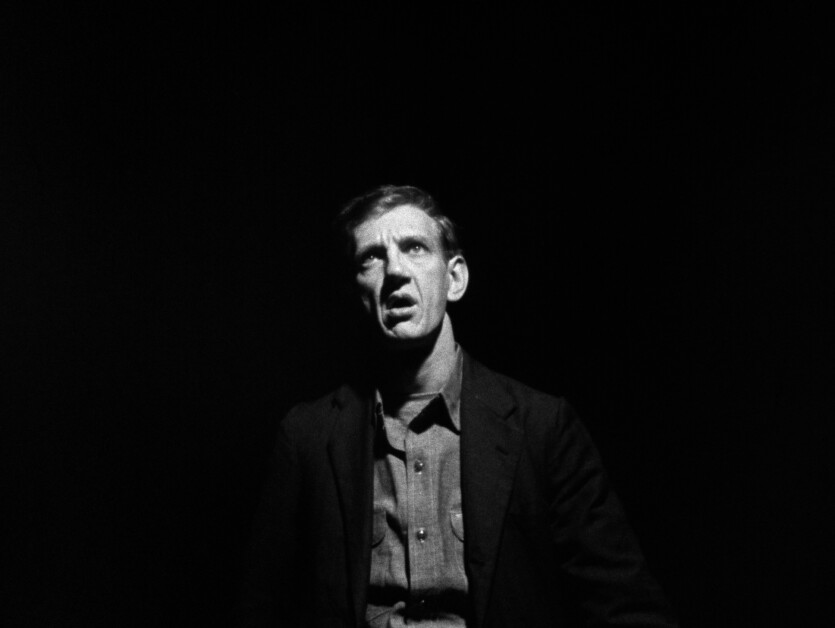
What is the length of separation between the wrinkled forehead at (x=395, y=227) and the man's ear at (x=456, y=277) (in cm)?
6

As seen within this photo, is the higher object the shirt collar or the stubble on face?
the stubble on face

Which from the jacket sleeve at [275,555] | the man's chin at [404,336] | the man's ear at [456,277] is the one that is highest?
the man's ear at [456,277]

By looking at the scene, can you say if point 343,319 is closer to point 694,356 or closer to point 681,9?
point 694,356

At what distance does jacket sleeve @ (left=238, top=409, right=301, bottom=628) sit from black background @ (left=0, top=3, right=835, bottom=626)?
34 cm

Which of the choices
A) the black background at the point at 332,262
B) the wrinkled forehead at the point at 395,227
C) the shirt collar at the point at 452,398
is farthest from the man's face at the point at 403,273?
the black background at the point at 332,262

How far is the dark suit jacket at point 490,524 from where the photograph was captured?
1412mm

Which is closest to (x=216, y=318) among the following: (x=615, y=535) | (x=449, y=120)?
(x=449, y=120)

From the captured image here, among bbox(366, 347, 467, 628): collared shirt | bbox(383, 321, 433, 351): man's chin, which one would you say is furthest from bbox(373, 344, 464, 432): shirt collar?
bbox(383, 321, 433, 351): man's chin

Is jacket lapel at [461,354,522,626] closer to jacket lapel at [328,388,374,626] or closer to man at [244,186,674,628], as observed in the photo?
man at [244,186,674,628]

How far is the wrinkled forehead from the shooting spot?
155 cm

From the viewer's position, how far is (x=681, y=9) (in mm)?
1777

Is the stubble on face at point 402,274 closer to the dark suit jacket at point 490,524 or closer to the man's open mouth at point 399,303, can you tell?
the man's open mouth at point 399,303

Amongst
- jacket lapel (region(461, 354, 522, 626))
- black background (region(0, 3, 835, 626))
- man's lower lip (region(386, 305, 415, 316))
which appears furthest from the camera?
black background (region(0, 3, 835, 626))

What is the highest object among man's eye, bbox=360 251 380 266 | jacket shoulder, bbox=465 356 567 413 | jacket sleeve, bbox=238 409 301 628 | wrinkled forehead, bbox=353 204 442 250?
wrinkled forehead, bbox=353 204 442 250
